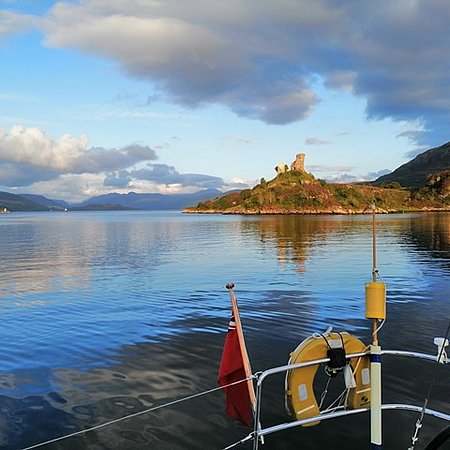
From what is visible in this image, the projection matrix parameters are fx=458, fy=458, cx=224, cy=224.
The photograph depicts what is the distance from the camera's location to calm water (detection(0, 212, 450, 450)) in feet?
33.4

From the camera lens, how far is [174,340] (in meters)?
17.2

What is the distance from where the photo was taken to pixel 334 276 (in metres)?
33.1

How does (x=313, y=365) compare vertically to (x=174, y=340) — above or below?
above

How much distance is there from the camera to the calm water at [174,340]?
33.4 ft

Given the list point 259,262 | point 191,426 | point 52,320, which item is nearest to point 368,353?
point 191,426

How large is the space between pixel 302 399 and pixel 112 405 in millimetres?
5713

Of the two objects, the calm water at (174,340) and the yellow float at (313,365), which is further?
the calm water at (174,340)

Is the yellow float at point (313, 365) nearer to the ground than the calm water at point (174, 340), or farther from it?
farther from it

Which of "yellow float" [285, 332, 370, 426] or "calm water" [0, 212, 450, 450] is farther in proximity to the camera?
"calm water" [0, 212, 450, 450]

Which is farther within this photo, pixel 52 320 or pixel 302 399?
pixel 52 320

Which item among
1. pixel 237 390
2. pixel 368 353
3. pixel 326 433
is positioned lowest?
pixel 326 433

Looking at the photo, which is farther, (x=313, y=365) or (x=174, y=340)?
(x=174, y=340)

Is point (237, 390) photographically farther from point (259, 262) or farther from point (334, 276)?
point (259, 262)

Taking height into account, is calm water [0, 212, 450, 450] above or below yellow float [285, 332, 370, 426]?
below
